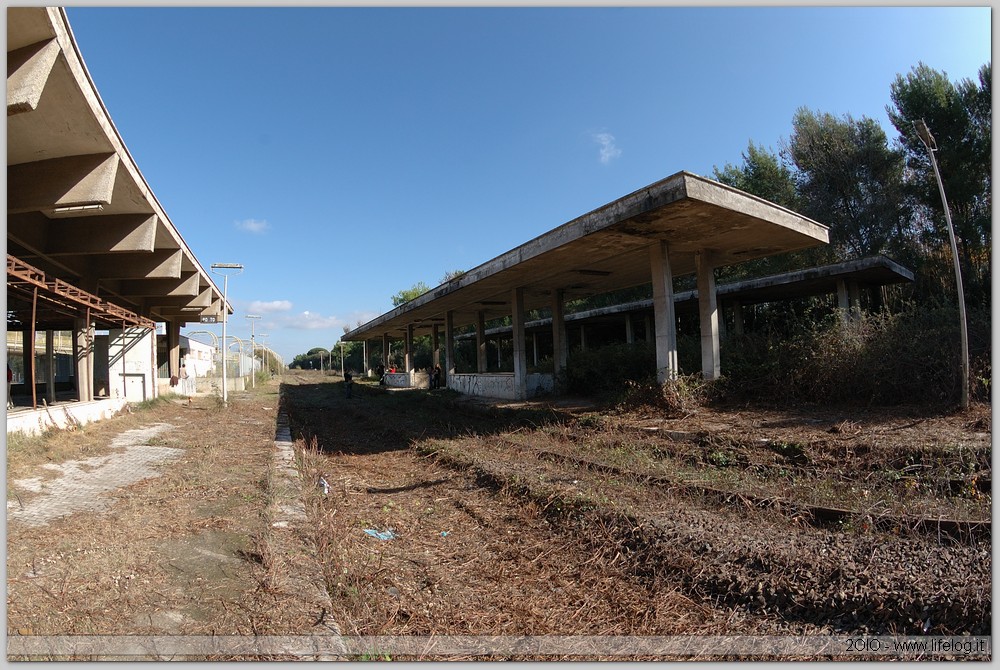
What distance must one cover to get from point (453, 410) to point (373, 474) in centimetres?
1004

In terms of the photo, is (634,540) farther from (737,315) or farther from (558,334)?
(737,315)

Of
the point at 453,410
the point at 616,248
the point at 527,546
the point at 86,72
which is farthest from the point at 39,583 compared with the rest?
the point at 453,410

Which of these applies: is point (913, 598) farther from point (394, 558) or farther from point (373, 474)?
point (373, 474)

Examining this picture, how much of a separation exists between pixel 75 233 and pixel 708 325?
55.3 feet

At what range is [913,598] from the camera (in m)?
3.48

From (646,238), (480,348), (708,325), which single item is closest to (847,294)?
(708,325)

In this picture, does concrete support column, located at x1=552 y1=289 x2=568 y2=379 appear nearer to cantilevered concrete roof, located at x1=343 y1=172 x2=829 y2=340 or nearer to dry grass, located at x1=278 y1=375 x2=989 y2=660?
cantilevered concrete roof, located at x1=343 y1=172 x2=829 y2=340

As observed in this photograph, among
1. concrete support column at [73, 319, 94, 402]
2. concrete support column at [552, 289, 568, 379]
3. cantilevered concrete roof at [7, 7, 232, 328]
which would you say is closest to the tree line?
concrete support column at [552, 289, 568, 379]

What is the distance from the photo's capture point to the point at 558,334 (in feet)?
71.7

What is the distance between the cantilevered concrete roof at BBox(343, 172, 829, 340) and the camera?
413 inches

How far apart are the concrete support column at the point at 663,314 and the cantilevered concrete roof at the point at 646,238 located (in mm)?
473

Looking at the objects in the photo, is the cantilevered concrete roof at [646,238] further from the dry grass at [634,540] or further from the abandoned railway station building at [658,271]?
the dry grass at [634,540]

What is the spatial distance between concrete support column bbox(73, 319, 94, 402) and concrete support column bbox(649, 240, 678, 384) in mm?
16761

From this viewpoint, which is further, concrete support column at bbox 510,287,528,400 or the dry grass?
concrete support column at bbox 510,287,528,400
